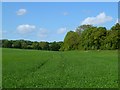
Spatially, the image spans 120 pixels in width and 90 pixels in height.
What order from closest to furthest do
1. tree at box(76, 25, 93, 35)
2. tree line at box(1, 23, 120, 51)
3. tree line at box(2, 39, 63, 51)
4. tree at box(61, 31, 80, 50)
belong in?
tree line at box(1, 23, 120, 51), tree line at box(2, 39, 63, 51), tree at box(61, 31, 80, 50), tree at box(76, 25, 93, 35)

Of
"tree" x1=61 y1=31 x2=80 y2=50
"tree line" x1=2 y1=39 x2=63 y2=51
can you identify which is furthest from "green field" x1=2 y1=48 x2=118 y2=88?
"tree" x1=61 y1=31 x2=80 y2=50

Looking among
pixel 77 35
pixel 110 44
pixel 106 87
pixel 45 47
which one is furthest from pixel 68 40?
pixel 106 87

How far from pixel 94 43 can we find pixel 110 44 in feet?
27.4

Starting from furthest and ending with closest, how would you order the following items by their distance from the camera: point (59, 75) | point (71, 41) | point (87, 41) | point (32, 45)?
point (32, 45) → point (71, 41) → point (87, 41) → point (59, 75)

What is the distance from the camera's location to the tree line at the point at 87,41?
128 m

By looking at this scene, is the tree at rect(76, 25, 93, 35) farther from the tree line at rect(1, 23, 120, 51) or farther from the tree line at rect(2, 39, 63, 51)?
the tree line at rect(2, 39, 63, 51)

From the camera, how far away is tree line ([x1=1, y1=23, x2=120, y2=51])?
128 m

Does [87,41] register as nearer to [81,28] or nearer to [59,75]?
[81,28]

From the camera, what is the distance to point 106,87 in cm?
1728

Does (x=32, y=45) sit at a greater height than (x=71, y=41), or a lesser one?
lesser

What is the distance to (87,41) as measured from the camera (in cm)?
13650

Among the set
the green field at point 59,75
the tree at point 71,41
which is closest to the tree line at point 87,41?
the tree at point 71,41

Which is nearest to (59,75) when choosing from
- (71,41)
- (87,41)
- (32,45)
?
(87,41)

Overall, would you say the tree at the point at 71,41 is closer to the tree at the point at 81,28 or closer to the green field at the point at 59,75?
the tree at the point at 81,28
